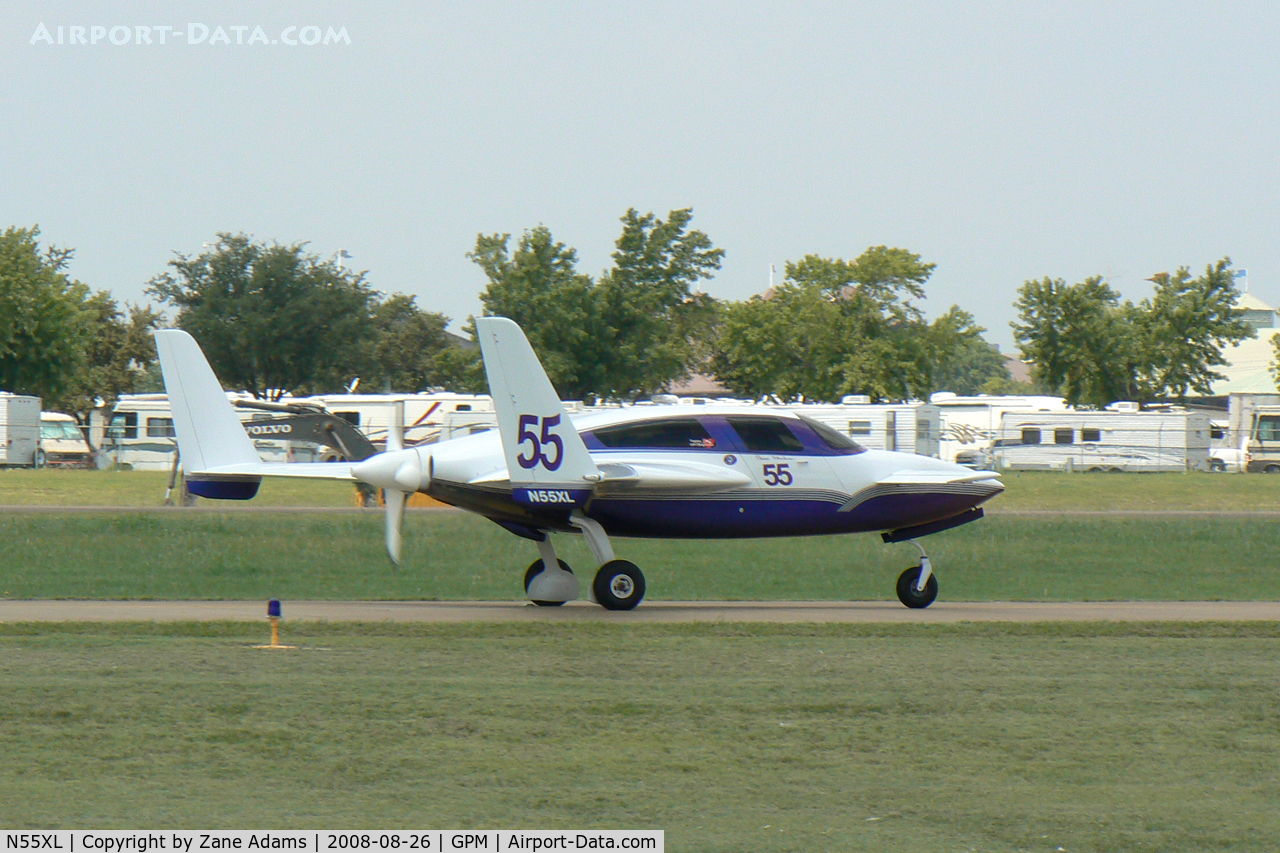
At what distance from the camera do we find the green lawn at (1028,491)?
1262 inches

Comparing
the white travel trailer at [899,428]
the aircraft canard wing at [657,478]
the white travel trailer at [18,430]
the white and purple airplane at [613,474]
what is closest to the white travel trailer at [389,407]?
the white travel trailer at [18,430]

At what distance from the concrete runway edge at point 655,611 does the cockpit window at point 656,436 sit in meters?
1.59

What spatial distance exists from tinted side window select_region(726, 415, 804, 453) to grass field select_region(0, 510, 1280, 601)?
2.52 metres

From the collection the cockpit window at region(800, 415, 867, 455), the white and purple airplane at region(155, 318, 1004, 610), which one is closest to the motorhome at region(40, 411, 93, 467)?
the white and purple airplane at region(155, 318, 1004, 610)

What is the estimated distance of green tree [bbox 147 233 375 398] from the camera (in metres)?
60.2

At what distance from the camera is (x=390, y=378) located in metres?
90.9

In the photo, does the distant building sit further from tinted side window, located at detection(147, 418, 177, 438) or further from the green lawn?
tinted side window, located at detection(147, 418, 177, 438)

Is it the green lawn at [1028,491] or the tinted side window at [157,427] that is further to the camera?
the tinted side window at [157,427]

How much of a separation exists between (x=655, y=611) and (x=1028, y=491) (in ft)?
76.6

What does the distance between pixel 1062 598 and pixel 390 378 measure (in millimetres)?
76565

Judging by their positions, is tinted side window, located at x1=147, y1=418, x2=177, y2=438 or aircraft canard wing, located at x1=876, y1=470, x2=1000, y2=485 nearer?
aircraft canard wing, located at x1=876, y1=470, x2=1000, y2=485

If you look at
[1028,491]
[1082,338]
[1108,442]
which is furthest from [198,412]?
[1082,338]

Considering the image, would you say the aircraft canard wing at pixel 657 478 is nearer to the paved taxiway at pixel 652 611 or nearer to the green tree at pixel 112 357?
the paved taxiway at pixel 652 611

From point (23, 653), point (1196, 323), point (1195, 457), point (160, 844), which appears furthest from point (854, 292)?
point (160, 844)
